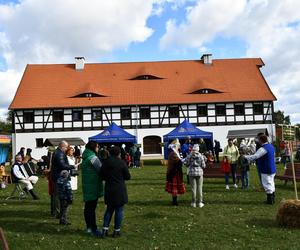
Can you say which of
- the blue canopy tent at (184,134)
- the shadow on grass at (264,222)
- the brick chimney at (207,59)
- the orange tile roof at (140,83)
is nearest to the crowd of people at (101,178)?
the shadow on grass at (264,222)

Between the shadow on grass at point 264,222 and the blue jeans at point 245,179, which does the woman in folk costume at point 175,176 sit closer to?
the shadow on grass at point 264,222

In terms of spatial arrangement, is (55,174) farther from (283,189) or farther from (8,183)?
(8,183)

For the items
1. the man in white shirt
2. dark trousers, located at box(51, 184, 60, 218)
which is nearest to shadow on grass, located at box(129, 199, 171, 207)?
dark trousers, located at box(51, 184, 60, 218)

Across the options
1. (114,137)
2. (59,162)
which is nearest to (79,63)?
(114,137)

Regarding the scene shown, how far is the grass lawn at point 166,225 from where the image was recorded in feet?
22.7

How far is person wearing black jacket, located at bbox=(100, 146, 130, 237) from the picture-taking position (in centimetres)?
729

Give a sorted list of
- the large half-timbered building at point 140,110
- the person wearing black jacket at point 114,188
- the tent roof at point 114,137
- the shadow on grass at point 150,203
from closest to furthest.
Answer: the person wearing black jacket at point 114,188 < the shadow on grass at point 150,203 < the tent roof at point 114,137 < the large half-timbered building at point 140,110

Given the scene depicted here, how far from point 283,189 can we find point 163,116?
26.2m

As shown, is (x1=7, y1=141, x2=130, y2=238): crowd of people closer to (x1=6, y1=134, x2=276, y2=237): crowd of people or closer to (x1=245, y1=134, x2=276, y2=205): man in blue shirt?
(x1=6, y1=134, x2=276, y2=237): crowd of people

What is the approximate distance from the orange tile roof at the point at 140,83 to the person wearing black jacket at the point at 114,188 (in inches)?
1229

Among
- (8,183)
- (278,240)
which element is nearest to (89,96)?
(8,183)

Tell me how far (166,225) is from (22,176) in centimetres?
591

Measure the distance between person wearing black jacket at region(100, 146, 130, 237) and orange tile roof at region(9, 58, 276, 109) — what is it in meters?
31.2

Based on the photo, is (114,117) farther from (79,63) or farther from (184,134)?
(184,134)
